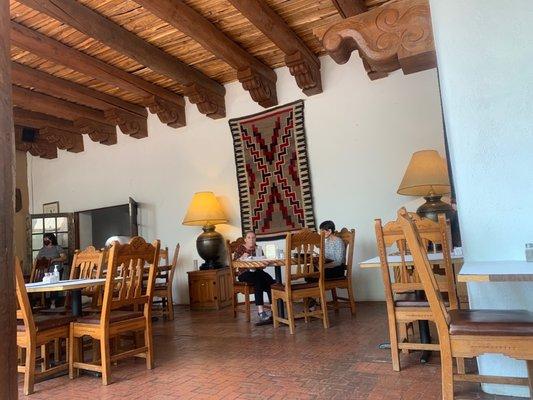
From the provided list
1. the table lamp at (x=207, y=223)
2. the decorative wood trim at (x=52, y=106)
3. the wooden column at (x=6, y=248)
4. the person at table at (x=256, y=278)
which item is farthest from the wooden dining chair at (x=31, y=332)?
the decorative wood trim at (x=52, y=106)

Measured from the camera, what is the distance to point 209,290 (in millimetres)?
5746

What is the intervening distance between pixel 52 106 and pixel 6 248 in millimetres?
6058

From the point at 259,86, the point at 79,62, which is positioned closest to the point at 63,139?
the point at 79,62

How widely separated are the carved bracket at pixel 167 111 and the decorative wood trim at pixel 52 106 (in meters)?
1.17

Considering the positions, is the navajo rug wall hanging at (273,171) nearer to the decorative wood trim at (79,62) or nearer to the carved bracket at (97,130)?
the decorative wood trim at (79,62)

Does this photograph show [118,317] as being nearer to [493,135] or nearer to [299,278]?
[299,278]

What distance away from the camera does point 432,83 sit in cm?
513

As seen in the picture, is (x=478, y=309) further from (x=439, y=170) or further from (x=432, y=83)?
(x=432, y=83)

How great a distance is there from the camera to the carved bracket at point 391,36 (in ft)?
9.62

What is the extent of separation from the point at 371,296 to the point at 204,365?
2.96 metres

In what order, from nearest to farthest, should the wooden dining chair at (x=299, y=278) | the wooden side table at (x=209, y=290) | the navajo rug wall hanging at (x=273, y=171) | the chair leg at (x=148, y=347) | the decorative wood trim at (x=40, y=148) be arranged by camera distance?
the chair leg at (x=148, y=347), the wooden dining chair at (x=299, y=278), the wooden side table at (x=209, y=290), the navajo rug wall hanging at (x=273, y=171), the decorative wood trim at (x=40, y=148)

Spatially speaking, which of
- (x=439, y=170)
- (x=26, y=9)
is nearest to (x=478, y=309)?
(x=439, y=170)

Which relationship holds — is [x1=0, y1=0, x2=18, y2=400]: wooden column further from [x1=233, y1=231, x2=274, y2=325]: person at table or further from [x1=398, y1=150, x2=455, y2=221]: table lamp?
[x1=398, y1=150, x2=455, y2=221]: table lamp

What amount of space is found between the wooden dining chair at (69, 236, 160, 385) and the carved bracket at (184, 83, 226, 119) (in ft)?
11.3
